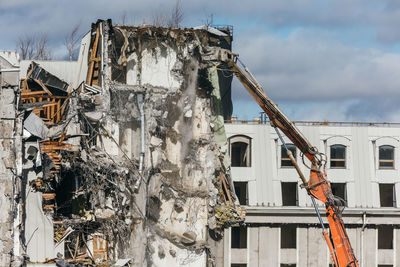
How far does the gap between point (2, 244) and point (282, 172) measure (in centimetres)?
2440

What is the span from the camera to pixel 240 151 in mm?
44719

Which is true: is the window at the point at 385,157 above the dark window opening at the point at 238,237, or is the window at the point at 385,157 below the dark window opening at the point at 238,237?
above

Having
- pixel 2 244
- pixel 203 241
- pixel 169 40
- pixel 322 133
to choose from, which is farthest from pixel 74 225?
pixel 322 133

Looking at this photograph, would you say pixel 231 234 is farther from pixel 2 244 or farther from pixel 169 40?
pixel 2 244

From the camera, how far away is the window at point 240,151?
44250 millimetres

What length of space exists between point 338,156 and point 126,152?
69.1 ft

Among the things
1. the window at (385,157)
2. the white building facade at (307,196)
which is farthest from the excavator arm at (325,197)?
the window at (385,157)

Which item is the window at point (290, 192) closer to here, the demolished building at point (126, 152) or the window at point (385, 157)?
the window at point (385, 157)

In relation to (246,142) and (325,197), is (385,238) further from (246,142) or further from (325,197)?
(325,197)

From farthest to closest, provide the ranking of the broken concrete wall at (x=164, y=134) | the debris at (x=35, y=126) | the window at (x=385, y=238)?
the window at (x=385, y=238) < the broken concrete wall at (x=164, y=134) < the debris at (x=35, y=126)

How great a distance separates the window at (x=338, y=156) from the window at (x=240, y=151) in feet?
17.0

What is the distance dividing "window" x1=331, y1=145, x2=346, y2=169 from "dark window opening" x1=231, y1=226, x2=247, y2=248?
22.3ft

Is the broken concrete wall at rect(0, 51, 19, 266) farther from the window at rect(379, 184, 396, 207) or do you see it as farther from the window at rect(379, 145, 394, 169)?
the window at rect(379, 184, 396, 207)

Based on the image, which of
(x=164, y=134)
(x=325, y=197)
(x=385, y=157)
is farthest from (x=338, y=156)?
(x=325, y=197)
